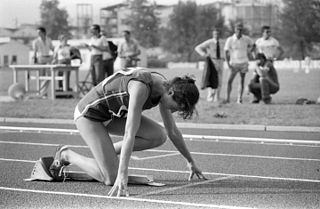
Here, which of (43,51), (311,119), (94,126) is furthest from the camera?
(43,51)

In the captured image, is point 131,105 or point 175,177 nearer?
point 131,105

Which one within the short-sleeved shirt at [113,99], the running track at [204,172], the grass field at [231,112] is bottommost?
the grass field at [231,112]

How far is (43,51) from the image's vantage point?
21047mm

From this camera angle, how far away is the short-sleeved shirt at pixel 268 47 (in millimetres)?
18312

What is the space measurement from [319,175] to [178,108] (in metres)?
2.53

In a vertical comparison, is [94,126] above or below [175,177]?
above

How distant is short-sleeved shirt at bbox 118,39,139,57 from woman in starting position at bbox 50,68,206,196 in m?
12.3

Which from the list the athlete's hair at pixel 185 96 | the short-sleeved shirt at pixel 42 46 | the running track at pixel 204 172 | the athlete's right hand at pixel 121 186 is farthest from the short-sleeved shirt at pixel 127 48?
the athlete's right hand at pixel 121 186

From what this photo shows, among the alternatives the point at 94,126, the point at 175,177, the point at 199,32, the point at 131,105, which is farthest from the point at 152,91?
the point at 199,32

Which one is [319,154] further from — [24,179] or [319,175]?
[24,179]

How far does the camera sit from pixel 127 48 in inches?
782

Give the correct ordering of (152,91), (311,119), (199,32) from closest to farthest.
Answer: (152,91)
(311,119)
(199,32)

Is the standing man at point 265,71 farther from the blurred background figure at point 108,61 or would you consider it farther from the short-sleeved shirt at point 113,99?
the short-sleeved shirt at point 113,99

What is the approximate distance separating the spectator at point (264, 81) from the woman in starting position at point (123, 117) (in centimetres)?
988
